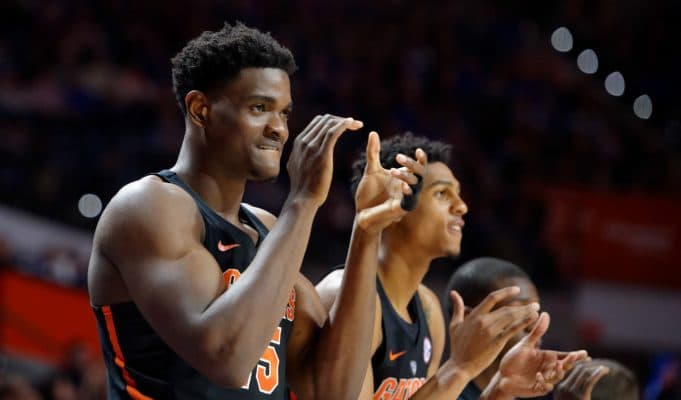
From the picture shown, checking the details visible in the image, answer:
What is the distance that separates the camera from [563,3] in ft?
44.5

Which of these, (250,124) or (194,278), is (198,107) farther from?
(194,278)

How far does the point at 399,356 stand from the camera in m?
3.63

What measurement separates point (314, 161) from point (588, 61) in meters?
11.4

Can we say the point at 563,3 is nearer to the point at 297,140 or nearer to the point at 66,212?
the point at 66,212

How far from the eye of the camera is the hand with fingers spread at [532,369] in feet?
10.1

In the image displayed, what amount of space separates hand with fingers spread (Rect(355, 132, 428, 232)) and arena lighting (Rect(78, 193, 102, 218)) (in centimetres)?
536

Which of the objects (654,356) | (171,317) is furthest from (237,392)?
(654,356)

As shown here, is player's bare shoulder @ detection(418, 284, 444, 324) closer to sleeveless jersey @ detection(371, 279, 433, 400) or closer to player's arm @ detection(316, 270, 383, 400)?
sleeveless jersey @ detection(371, 279, 433, 400)

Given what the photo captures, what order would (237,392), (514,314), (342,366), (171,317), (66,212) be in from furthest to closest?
(66,212) < (514,314) < (342,366) < (237,392) < (171,317)

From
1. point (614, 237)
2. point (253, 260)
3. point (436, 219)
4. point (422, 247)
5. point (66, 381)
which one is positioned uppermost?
point (253, 260)

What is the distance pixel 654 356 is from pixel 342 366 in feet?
23.6

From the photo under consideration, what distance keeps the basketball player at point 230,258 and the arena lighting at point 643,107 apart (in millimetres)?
9922

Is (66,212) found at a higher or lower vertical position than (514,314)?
lower

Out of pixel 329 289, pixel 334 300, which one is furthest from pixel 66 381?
pixel 334 300
